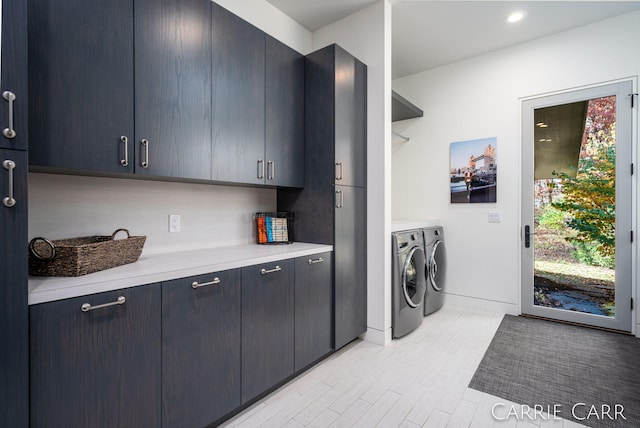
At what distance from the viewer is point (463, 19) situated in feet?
9.19

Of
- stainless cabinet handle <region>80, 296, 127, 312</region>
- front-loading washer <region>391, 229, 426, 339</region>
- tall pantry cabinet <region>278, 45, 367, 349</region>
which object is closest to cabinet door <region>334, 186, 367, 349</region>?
tall pantry cabinet <region>278, 45, 367, 349</region>

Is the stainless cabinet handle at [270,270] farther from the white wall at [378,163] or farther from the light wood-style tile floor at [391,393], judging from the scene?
the white wall at [378,163]

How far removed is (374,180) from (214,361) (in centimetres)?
177

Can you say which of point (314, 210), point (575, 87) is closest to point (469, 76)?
point (575, 87)

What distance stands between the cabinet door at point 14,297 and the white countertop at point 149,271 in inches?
2.3

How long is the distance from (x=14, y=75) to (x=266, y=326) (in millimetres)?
1531

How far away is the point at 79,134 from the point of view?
1.31 meters

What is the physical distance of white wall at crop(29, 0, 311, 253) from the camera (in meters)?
1.54

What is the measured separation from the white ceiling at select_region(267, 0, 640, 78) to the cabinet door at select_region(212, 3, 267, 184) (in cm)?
89

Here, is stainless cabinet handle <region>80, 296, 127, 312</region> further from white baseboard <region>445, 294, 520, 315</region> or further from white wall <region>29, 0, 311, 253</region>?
white baseboard <region>445, 294, 520, 315</region>

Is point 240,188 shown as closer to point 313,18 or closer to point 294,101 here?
point 294,101

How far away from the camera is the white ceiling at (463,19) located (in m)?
2.60

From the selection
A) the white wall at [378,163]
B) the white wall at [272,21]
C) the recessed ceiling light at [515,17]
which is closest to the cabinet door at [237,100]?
the white wall at [272,21]

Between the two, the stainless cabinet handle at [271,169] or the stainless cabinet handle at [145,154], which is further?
the stainless cabinet handle at [271,169]
